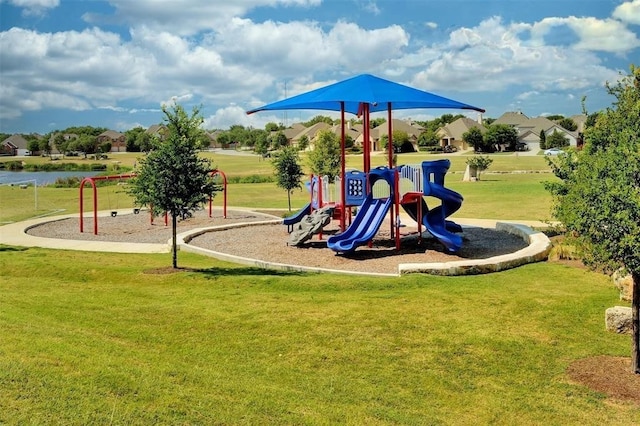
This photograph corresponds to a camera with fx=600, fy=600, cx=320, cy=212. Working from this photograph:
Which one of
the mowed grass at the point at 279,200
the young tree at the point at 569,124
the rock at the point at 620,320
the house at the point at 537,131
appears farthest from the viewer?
the young tree at the point at 569,124

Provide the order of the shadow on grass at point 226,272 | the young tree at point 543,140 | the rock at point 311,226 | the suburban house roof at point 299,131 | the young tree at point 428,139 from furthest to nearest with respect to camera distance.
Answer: the suburban house roof at point 299,131 < the young tree at point 428,139 < the young tree at point 543,140 < the rock at point 311,226 < the shadow on grass at point 226,272

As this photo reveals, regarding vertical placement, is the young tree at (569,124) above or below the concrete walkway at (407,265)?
above

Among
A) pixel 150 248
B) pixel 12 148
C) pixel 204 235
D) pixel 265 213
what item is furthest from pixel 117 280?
pixel 12 148

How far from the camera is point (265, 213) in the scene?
27.1m

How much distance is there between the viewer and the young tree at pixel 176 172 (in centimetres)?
1352

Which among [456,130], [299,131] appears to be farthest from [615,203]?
[299,131]

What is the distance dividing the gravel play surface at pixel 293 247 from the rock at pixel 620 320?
528 cm

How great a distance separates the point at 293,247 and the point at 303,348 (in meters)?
8.63

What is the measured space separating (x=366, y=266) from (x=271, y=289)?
3.17 m

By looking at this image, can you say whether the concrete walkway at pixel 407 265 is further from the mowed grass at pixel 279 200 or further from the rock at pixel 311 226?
the mowed grass at pixel 279 200

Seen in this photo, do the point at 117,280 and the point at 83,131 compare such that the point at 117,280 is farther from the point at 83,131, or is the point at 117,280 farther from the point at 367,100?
the point at 83,131

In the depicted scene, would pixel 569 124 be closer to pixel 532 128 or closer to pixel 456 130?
pixel 532 128

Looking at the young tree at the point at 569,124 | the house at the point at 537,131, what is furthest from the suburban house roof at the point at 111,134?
the young tree at the point at 569,124

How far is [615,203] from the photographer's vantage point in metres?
6.89
